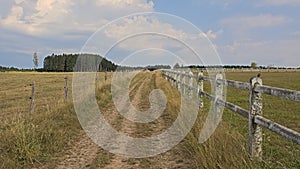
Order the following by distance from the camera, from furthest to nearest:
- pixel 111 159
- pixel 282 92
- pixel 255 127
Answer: pixel 111 159 → pixel 255 127 → pixel 282 92

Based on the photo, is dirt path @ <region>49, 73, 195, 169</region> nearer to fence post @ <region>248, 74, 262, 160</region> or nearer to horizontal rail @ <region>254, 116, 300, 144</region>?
fence post @ <region>248, 74, 262, 160</region>

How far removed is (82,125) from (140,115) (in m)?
2.59

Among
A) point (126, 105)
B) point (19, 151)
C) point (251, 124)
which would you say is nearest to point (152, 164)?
point (251, 124)

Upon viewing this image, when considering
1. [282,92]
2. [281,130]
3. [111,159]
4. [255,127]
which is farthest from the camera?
[111,159]

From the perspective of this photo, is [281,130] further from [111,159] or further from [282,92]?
[111,159]

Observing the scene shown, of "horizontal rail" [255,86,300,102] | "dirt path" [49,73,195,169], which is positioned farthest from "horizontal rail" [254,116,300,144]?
"dirt path" [49,73,195,169]

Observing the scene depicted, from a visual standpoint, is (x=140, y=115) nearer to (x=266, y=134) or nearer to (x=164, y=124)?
(x=164, y=124)

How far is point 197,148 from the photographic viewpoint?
6.70m

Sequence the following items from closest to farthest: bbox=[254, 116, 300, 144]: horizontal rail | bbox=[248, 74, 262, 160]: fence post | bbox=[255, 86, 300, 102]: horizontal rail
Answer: bbox=[254, 116, 300, 144]: horizontal rail
bbox=[255, 86, 300, 102]: horizontal rail
bbox=[248, 74, 262, 160]: fence post

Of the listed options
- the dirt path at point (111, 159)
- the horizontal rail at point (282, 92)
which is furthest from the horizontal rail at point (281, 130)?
the dirt path at point (111, 159)

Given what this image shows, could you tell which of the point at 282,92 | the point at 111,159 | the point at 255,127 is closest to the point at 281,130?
the point at 282,92

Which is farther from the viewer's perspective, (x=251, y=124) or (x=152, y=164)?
(x=152, y=164)

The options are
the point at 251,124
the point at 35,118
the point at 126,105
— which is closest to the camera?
the point at 251,124

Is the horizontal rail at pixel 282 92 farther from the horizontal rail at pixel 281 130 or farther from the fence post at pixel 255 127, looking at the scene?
the horizontal rail at pixel 281 130
